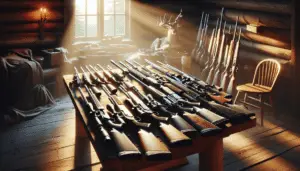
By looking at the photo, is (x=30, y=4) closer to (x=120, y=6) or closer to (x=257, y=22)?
A: (x=120, y=6)

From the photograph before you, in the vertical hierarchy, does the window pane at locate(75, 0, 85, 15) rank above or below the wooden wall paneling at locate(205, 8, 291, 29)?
above

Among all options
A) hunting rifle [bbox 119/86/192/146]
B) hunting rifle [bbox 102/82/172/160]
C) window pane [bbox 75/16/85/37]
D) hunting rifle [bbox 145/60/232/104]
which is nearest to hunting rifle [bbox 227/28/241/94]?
hunting rifle [bbox 145/60/232/104]

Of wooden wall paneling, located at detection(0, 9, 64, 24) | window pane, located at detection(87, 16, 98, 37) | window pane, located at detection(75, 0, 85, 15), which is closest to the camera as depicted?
wooden wall paneling, located at detection(0, 9, 64, 24)

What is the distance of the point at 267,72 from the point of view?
611cm

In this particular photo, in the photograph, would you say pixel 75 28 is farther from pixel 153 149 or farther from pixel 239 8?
pixel 153 149

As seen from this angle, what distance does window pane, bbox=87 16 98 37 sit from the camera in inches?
330

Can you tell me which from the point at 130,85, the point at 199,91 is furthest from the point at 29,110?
the point at 199,91

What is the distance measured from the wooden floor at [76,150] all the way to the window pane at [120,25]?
144 inches

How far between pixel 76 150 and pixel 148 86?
4.83ft

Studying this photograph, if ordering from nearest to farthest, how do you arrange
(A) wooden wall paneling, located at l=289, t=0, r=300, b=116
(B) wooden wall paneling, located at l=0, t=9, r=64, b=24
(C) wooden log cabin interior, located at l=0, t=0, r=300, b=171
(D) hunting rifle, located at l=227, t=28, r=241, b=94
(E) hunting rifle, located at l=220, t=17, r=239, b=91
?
(C) wooden log cabin interior, located at l=0, t=0, r=300, b=171 < (A) wooden wall paneling, located at l=289, t=0, r=300, b=116 < (D) hunting rifle, located at l=227, t=28, r=241, b=94 < (E) hunting rifle, located at l=220, t=17, r=239, b=91 < (B) wooden wall paneling, located at l=0, t=9, r=64, b=24

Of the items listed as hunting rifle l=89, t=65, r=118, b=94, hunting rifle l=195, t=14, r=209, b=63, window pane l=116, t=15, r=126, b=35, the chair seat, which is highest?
window pane l=116, t=15, r=126, b=35

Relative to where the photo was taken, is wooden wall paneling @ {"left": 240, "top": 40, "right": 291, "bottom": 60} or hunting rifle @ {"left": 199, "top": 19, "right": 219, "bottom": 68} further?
hunting rifle @ {"left": 199, "top": 19, "right": 219, "bottom": 68}

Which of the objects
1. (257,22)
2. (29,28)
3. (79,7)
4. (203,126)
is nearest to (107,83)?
(203,126)

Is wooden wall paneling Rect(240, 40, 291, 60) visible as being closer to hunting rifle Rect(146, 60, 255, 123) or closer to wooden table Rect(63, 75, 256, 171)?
hunting rifle Rect(146, 60, 255, 123)
